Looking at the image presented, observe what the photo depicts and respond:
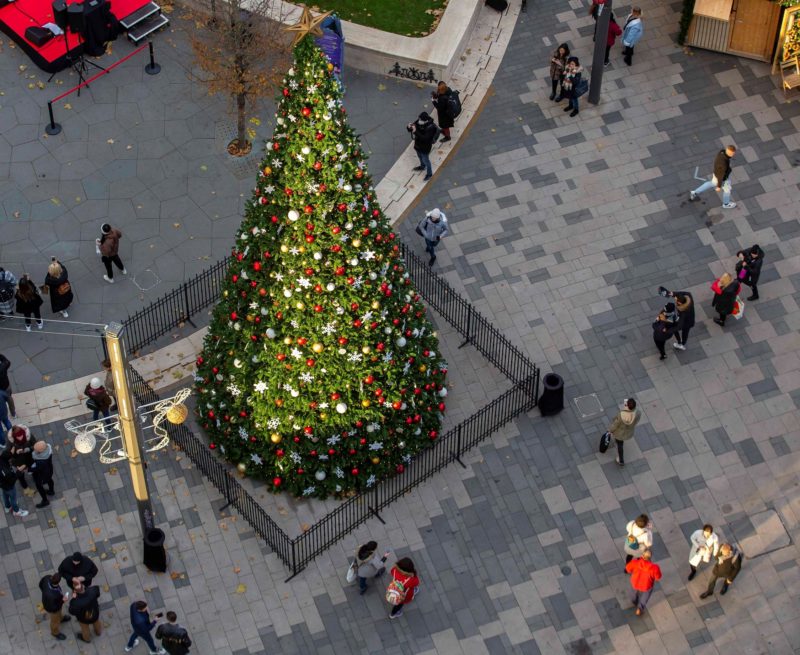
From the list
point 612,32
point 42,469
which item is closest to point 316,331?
point 42,469

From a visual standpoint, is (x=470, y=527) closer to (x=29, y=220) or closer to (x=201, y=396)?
(x=201, y=396)

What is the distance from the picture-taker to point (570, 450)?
28.1 m

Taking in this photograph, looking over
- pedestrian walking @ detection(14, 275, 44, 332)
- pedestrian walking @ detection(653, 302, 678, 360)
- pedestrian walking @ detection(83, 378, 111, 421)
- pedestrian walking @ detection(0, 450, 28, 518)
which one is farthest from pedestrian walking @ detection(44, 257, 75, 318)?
pedestrian walking @ detection(653, 302, 678, 360)

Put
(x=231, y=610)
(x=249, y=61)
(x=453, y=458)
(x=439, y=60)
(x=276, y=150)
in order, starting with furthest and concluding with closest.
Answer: (x=439, y=60)
(x=249, y=61)
(x=453, y=458)
(x=231, y=610)
(x=276, y=150)

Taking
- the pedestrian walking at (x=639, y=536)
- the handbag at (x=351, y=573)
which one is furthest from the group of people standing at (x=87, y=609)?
the pedestrian walking at (x=639, y=536)

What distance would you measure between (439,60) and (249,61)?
→ 450 cm

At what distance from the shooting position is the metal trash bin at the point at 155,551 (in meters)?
25.9

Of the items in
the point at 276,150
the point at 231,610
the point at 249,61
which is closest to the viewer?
the point at 276,150

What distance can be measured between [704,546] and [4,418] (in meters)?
12.2

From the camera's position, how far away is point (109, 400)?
2758 centimetres

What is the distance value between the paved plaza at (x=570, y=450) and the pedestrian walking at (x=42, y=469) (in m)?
0.30

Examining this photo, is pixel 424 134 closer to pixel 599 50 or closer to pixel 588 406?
pixel 599 50

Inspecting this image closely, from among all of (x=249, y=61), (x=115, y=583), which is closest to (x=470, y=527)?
(x=115, y=583)

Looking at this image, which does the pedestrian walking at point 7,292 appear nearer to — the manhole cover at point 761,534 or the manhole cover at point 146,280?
the manhole cover at point 146,280
